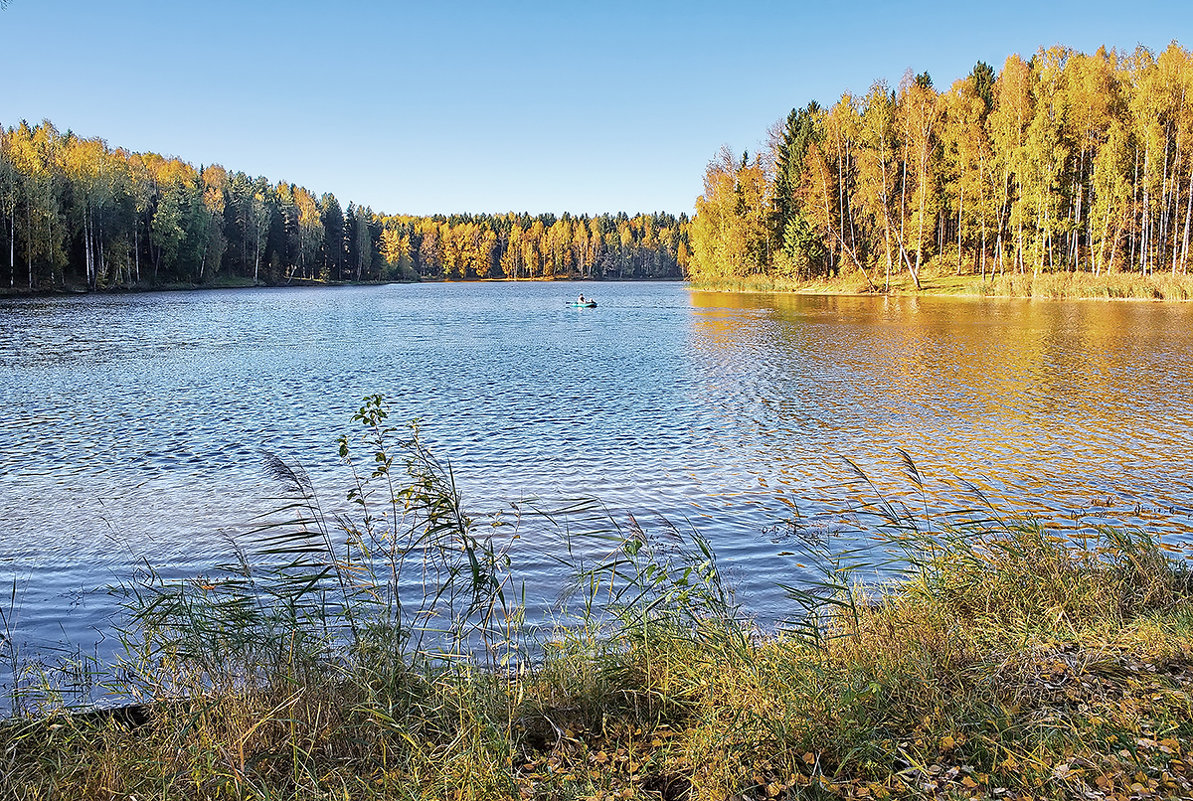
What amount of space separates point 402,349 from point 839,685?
104ft

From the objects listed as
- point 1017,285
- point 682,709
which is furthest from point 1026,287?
point 682,709

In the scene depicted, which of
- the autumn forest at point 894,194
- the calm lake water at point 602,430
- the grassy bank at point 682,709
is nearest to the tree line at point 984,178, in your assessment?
the autumn forest at point 894,194

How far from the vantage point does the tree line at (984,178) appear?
52562 millimetres

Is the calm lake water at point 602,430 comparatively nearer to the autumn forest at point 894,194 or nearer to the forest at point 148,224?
the autumn forest at point 894,194

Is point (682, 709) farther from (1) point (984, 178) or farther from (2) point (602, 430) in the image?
(1) point (984, 178)

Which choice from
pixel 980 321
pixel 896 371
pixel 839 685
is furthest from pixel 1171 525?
pixel 980 321

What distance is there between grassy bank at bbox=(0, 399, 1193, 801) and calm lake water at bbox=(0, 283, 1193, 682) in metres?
2.01

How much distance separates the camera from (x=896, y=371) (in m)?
24.5

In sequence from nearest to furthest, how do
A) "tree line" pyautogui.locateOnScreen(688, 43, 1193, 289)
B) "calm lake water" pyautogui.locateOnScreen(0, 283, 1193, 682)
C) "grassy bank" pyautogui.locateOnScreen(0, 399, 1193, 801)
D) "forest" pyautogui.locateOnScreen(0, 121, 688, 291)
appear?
"grassy bank" pyautogui.locateOnScreen(0, 399, 1193, 801), "calm lake water" pyautogui.locateOnScreen(0, 283, 1193, 682), "tree line" pyautogui.locateOnScreen(688, 43, 1193, 289), "forest" pyautogui.locateOnScreen(0, 121, 688, 291)

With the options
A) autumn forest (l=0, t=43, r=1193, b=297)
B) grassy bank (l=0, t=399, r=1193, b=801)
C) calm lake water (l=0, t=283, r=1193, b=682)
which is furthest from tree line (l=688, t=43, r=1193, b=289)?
grassy bank (l=0, t=399, r=1193, b=801)

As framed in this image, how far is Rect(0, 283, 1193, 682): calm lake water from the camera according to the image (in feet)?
32.8

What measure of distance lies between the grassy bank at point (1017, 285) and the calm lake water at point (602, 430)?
1444 centimetres

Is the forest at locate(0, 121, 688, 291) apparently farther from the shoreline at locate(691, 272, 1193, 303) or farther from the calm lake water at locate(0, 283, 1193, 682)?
the shoreline at locate(691, 272, 1193, 303)

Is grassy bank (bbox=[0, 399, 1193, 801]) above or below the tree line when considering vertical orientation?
below
